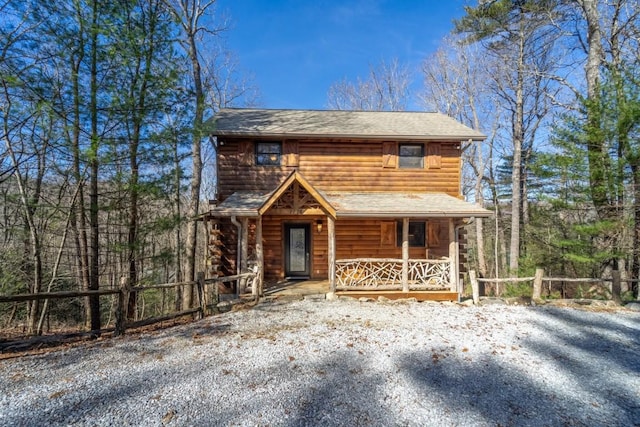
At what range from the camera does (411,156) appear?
11.3 meters

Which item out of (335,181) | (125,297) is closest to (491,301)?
(335,181)

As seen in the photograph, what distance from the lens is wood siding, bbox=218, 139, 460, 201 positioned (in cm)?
1084

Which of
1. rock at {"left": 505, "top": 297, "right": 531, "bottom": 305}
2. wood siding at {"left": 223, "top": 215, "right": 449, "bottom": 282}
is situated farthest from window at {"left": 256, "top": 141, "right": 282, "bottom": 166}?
rock at {"left": 505, "top": 297, "right": 531, "bottom": 305}

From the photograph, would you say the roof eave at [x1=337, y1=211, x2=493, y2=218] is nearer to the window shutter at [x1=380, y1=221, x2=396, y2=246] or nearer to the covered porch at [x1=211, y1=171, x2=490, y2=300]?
the covered porch at [x1=211, y1=171, x2=490, y2=300]

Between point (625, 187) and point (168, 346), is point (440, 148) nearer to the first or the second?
point (625, 187)

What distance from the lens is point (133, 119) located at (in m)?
7.08

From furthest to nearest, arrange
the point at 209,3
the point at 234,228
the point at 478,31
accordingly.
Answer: the point at 478,31 < the point at 209,3 < the point at 234,228

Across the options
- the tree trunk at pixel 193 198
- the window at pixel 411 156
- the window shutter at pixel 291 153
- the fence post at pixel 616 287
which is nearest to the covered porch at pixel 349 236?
the window at pixel 411 156

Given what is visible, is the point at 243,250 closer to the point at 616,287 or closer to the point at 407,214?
the point at 407,214

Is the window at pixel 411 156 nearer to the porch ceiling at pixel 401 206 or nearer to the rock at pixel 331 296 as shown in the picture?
the porch ceiling at pixel 401 206

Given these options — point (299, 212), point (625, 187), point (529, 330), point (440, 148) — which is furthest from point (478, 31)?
point (529, 330)

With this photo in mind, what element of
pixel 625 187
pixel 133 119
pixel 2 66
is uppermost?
pixel 2 66

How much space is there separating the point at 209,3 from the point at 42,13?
29.2 ft

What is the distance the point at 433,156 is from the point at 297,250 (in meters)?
6.40
